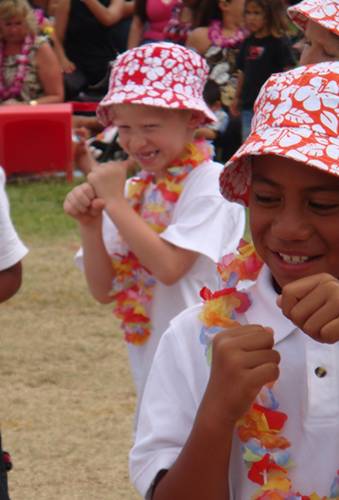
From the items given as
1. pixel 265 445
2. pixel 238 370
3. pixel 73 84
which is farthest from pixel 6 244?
pixel 73 84

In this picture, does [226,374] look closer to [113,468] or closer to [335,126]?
[335,126]

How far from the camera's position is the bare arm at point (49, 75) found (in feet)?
33.7

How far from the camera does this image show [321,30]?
3.29m

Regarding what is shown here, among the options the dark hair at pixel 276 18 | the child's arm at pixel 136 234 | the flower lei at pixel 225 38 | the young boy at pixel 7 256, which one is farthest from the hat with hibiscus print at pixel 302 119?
the flower lei at pixel 225 38

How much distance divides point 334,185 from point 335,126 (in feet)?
0.31

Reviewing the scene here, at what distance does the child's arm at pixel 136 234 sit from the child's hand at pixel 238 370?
5.93 feet

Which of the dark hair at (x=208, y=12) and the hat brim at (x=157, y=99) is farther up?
the hat brim at (x=157, y=99)

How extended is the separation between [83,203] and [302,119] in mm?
1712

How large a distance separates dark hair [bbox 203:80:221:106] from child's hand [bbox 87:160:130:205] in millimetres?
5531

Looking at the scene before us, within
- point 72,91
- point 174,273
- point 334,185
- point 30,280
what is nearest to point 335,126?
point 334,185

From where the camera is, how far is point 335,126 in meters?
1.90

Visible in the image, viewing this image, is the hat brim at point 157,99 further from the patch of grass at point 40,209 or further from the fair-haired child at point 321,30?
the patch of grass at point 40,209

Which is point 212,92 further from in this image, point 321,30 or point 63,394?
point 321,30

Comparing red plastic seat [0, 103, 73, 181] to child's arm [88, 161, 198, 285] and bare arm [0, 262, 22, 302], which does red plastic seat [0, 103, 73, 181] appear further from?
bare arm [0, 262, 22, 302]
